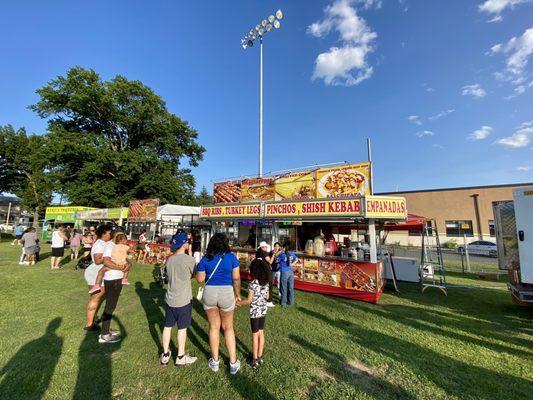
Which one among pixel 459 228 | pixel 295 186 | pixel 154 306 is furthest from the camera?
pixel 459 228

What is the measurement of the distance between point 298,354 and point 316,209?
4733 mm

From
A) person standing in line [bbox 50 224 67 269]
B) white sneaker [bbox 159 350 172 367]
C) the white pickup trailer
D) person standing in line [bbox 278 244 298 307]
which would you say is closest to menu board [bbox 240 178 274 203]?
person standing in line [bbox 278 244 298 307]

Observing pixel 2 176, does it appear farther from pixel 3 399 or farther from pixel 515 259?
pixel 515 259

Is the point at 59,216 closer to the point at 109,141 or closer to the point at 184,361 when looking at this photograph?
the point at 109,141

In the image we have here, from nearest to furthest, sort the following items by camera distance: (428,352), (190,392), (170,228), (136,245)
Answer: (190,392), (428,352), (136,245), (170,228)

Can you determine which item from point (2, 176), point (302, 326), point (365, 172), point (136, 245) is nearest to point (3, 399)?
point (302, 326)

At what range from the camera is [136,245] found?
15.6 m

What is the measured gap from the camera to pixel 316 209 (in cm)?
828

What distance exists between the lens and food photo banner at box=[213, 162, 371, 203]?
7891 mm

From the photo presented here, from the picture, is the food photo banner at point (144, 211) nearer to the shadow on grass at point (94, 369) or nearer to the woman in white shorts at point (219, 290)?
the shadow on grass at point (94, 369)

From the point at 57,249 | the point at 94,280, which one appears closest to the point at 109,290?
the point at 94,280

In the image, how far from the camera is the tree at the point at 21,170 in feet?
112

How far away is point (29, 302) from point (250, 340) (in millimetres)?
5997

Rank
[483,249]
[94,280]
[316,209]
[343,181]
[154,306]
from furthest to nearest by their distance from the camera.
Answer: [483,249] < [316,209] < [343,181] < [154,306] < [94,280]
